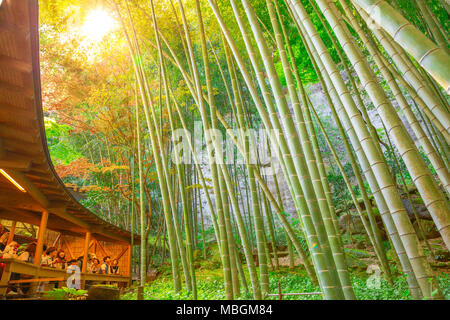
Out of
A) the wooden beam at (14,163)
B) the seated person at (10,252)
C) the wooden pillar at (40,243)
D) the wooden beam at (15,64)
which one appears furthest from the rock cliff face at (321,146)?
the wooden beam at (15,64)

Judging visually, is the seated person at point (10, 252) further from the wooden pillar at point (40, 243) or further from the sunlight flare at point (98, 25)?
the sunlight flare at point (98, 25)

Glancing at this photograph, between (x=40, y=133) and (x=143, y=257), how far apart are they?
88.5 inches

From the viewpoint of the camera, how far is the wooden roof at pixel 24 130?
1.76 m

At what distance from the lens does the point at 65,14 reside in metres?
4.61

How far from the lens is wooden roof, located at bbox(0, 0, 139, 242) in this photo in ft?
5.79

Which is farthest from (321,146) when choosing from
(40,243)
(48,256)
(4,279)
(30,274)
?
(4,279)

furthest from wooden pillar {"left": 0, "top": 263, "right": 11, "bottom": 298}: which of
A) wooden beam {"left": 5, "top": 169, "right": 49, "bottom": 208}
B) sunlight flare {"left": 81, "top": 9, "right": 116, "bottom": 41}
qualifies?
sunlight flare {"left": 81, "top": 9, "right": 116, "bottom": 41}

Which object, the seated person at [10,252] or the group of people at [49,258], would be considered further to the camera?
the group of people at [49,258]

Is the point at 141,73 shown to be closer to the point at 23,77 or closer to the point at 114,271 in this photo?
the point at 23,77

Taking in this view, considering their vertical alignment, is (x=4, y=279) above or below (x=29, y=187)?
below

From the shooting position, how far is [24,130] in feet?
8.35

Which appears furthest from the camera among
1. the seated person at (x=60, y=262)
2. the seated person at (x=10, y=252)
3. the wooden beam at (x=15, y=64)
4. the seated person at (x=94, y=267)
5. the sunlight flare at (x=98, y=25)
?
the seated person at (x=94, y=267)

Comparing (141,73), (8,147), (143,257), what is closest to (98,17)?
(141,73)

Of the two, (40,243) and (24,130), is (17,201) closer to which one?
(40,243)
